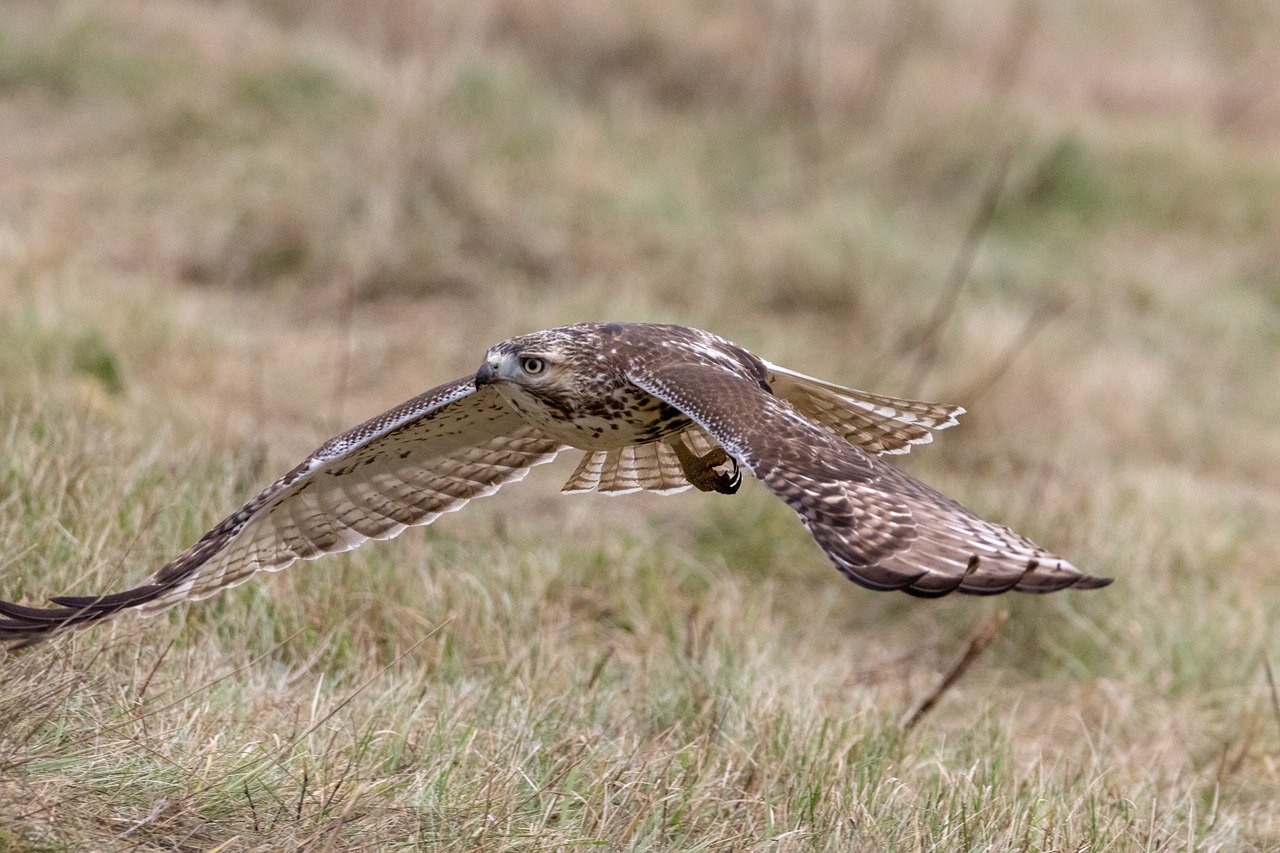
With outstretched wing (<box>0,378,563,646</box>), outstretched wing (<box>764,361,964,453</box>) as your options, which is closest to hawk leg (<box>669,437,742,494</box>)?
outstretched wing (<box>764,361,964,453</box>)

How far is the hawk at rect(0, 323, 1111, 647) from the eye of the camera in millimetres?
3211

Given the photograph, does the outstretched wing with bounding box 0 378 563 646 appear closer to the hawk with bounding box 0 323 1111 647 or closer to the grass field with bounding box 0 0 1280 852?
the hawk with bounding box 0 323 1111 647

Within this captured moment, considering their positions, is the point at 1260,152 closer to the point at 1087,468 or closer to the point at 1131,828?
the point at 1087,468

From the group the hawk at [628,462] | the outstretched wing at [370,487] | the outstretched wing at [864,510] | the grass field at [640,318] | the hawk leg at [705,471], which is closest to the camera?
the outstretched wing at [864,510]

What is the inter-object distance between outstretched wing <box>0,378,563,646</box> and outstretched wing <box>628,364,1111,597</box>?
2.63 ft

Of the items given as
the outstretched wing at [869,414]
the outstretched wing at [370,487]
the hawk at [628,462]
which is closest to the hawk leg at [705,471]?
the hawk at [628,462]

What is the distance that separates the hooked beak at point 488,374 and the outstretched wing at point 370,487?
0.06 metres

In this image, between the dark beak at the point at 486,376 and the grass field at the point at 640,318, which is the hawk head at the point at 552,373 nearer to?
the dark beak at the point at 486,376

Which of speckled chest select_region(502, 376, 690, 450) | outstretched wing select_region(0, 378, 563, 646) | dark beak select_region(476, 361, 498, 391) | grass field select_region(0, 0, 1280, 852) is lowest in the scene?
grass field select_region(0, 0, 1280, 852)

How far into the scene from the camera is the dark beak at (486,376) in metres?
4.11

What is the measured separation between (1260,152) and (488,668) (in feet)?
31.0

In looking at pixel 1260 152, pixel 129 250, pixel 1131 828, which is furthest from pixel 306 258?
pixel 1260 152

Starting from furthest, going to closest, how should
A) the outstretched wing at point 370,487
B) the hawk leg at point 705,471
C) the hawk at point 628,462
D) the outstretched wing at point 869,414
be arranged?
the outstretched wing at point 869,414 → the hawk leg at point 705,471 → the outstretched wing at point 370,487 → the hawk at point 628,462

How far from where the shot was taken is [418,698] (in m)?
4.22
